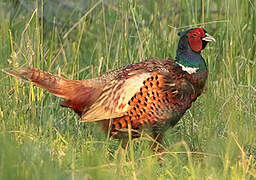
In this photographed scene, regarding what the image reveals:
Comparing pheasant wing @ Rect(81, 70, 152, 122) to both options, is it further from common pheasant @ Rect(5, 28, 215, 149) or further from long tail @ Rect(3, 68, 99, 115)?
long tail @ Rect(3, 68, 99, 115)

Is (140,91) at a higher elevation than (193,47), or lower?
lower

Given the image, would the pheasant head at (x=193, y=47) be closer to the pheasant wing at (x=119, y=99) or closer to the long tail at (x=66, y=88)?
the pheasant wing at (x=119, y=99)

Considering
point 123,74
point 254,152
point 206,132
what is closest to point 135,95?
point 123,74

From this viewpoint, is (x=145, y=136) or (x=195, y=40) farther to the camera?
(x=195, y=40)

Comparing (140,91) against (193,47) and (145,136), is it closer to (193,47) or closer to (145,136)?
(145,136)

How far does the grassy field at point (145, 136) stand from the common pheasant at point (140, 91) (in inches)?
5.1

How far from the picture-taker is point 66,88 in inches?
197

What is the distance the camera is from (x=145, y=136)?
15.5 ft

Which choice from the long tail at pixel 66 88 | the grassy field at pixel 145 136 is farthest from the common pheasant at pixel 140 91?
the grassy field at pixel 145 136

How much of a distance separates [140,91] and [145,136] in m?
0.31


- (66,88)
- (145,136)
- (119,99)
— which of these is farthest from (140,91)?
(66,88)

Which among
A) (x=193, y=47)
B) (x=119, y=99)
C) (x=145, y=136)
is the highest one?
(x=193, y=47)

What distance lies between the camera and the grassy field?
3500mm

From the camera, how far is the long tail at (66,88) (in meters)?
4.87
